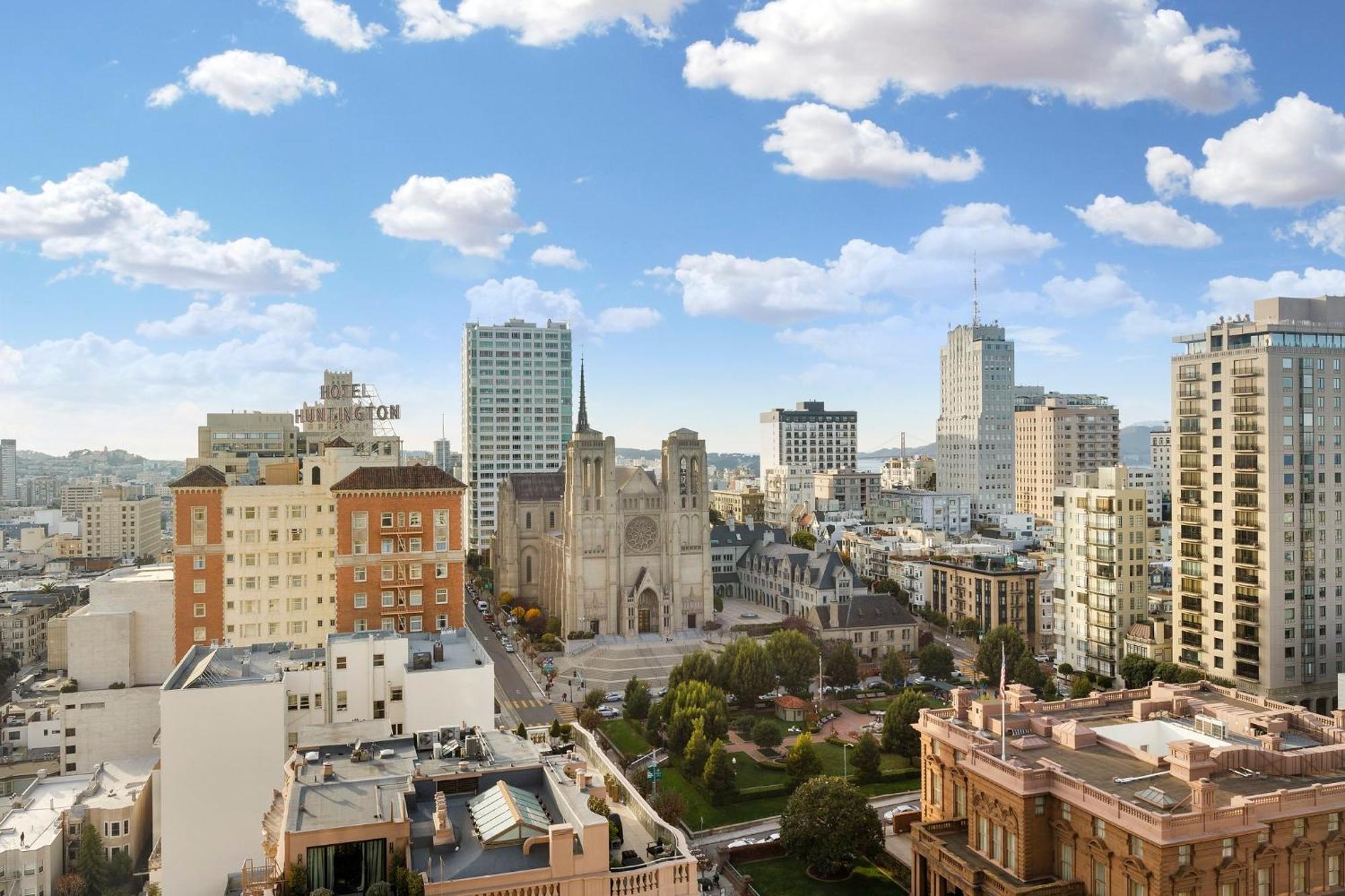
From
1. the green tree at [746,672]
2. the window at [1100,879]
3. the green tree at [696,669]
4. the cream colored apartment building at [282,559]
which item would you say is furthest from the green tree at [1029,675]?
the cream colored apartment building at [282,559]

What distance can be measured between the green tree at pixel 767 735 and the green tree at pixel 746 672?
431 inches

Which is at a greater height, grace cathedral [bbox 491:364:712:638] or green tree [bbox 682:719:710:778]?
grace cathedral [bbox 491:364:712:638]

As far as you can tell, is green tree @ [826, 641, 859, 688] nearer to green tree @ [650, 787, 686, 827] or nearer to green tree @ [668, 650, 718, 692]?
green tree @ [668, 650, 718, 692]

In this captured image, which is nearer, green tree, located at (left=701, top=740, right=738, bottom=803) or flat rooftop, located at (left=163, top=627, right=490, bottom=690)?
flat rooftop, located at (left=163, top=627, right=490, bottom=690)

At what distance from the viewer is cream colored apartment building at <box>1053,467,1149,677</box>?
9825 cm

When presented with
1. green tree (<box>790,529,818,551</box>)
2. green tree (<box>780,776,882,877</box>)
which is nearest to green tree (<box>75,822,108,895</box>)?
green tree (<box>780,776,882,877</box>)

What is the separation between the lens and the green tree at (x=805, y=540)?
572ft

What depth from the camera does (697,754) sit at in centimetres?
7262

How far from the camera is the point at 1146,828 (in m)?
39.5

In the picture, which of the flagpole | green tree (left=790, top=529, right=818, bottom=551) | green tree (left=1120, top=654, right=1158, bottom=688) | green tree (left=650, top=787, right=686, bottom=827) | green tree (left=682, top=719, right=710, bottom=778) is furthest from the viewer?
green tree (left=790, top=529, right=818, bottom=551)

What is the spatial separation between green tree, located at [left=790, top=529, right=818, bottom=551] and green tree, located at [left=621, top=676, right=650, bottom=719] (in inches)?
3364

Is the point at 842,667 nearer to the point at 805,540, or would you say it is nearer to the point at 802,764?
the point at 802,764

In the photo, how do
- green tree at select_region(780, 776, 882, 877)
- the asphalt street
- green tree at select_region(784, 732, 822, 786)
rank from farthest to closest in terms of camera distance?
the asphalt street, green tree at select_region(784, 732, 822, 786), green tree at select_region(780, 776, 882, 877)

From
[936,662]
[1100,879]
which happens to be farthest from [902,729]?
[1100,879]
